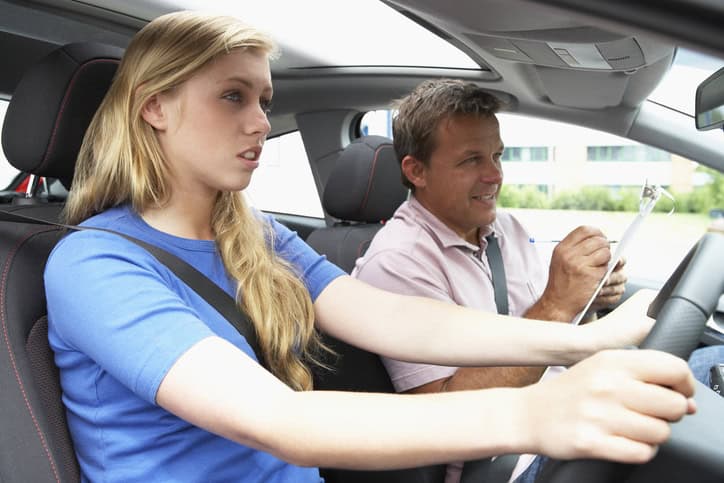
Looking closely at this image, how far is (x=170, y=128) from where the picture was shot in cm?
134

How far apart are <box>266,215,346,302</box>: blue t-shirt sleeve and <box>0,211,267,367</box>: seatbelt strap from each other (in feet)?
0.84

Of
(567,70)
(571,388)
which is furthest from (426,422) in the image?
(567,70)

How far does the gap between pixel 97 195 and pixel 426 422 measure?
854 millimetres

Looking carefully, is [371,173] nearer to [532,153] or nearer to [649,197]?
[532,153]

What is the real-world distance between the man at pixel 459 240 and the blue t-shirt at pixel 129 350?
0.57 m

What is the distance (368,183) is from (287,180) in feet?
4.89

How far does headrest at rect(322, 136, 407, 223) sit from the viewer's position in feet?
8.36

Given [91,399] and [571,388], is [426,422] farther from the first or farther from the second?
[91,399]

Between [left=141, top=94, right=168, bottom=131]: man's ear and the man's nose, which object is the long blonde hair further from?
the man's nose

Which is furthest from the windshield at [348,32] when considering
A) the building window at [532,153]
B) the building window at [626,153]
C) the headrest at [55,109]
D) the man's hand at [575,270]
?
the headrest at [55,109]

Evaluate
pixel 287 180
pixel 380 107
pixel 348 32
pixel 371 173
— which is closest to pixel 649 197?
pixel 371 173

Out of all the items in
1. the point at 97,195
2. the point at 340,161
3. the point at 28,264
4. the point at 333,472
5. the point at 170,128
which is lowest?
the point at 333,472

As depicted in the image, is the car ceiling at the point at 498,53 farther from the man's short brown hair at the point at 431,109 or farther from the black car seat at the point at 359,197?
the black car seat at the point at 359,197

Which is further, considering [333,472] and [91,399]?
[333,472]
